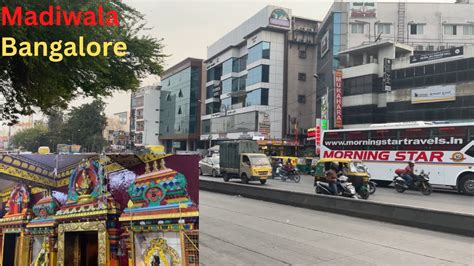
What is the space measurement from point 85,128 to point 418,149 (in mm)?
64056

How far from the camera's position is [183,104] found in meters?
83.1

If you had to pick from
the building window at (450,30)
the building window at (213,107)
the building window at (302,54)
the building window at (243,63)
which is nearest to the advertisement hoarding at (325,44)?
the building window at (302,54)

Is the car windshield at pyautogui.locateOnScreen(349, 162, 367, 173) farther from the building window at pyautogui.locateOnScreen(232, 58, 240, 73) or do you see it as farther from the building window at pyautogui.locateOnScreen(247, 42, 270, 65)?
the building window at pyautogui.locateOnScreen(232, 58, 240, 73)

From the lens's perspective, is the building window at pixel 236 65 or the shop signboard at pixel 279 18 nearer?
the shop signboard at pixel 279 18

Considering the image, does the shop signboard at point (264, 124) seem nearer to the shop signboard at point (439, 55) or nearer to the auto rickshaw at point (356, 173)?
the shop signboard at point (439, 55)

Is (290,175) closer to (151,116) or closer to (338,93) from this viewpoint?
(338,93)

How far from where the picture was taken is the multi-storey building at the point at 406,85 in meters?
→ 36.2

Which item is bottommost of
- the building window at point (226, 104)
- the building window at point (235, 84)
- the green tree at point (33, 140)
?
the green tree at point (33, 140)

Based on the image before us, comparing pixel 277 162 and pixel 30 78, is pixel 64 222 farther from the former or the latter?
pixel 277 162

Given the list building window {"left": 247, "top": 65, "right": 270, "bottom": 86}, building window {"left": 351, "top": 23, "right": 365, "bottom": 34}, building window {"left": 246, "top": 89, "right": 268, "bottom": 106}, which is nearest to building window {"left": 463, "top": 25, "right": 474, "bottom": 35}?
building window {"left": 351, "top": 23, "right": 365, "bottom": 34}

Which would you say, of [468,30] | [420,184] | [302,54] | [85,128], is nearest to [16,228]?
[420,184]

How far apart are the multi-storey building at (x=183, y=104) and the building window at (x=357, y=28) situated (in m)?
32.2

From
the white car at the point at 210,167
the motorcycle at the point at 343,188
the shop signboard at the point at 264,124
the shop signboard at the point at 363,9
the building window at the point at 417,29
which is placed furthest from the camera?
the shop signboard at the point at 264,124

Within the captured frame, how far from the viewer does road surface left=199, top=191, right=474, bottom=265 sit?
657 cm
